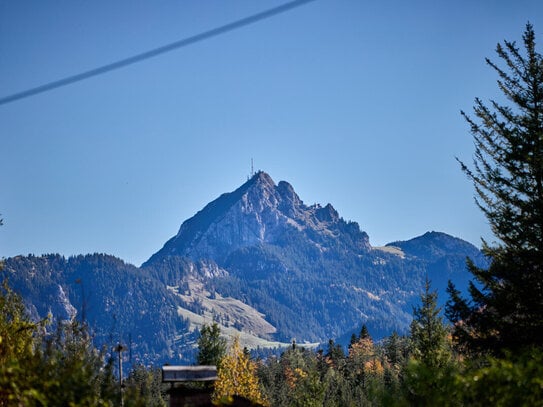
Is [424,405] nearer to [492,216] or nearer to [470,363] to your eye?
[470,363]

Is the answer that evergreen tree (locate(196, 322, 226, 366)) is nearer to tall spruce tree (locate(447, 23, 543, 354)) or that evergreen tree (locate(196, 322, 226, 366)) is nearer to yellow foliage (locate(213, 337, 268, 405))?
yellow foliage (locate(213, 337, 268, 405))

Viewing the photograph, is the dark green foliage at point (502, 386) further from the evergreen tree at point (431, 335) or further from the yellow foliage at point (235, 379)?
the yellow foliage at point (235, 379)

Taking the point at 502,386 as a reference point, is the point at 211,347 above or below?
above

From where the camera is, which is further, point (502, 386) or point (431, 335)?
point (431, 335)

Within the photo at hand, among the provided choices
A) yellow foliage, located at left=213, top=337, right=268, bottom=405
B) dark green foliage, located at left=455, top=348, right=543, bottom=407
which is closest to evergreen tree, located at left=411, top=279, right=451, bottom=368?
yellow foliage, located at left=213, top=337, right=268, bottom=405

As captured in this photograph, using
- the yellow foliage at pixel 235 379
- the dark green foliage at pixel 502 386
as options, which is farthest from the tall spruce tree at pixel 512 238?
the yellow foliage at pixel 235 379

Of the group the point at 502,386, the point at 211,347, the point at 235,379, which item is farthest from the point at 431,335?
the point at 502,386

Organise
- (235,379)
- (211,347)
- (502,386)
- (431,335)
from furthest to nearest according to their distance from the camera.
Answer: (211,347) < (235,379) < (431,335) < (502,386)

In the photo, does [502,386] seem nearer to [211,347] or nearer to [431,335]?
[431,335]

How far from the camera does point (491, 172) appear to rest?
1001 inches

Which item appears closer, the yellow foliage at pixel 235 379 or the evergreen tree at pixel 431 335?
the evergreen tree at pixel 431 335

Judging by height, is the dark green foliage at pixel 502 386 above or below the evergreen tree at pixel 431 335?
below

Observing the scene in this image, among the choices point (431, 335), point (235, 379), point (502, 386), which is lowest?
point (502, 386)

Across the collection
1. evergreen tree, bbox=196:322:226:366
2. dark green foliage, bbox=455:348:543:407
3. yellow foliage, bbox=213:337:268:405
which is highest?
evergreen tree, bbox=196:322:226:366
